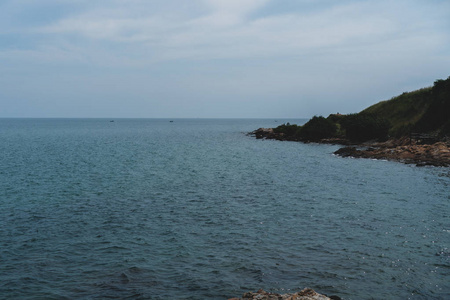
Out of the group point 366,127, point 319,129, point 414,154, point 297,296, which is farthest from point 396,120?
point 297,296

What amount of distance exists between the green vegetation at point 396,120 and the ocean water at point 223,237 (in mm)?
34927

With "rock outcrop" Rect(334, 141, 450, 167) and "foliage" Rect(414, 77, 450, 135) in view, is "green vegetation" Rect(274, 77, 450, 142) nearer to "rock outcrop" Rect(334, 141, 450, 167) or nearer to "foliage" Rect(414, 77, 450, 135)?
"foliage" Rect(414, 77, 450, 135)

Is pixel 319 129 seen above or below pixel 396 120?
below

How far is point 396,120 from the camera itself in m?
85.8

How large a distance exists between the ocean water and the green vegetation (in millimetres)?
34927

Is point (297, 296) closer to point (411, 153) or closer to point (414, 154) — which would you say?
point (414, 154)

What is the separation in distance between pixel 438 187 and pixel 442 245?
17831mm

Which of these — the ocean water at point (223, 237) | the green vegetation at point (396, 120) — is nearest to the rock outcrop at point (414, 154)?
the green vegetation at point (396, 120)

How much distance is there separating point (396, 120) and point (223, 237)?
→ 78.1 metres

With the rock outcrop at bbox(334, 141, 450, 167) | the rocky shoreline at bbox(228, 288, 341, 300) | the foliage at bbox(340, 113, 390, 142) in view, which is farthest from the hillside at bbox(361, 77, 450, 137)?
the rocky shoreline at bbox(228, 288, 341, 300)

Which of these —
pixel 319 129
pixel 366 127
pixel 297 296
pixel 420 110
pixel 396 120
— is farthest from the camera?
pixel 319 129

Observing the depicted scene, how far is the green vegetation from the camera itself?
68.4 metres

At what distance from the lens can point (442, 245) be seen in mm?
19219

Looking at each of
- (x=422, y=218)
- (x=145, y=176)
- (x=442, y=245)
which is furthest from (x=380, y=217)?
(x=145, y=176)
